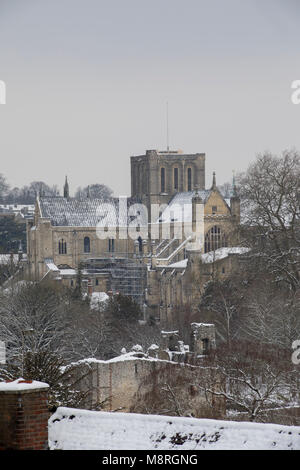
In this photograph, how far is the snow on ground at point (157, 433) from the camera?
15.2m

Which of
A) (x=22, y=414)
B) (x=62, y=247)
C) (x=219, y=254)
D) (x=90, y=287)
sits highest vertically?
(x=62, y=247)

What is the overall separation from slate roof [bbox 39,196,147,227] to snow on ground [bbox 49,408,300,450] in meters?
72.2

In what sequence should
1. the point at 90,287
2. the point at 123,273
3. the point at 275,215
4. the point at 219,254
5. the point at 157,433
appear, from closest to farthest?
1. the point at 157,433
2. the point at 275,215
3. the point at 219,254
4. the point at 90,287
5. the point at 123,273

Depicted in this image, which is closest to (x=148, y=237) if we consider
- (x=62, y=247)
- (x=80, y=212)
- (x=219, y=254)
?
(x=62, y=247)

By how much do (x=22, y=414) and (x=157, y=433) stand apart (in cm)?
225

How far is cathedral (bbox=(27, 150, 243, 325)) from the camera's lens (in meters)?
71.8

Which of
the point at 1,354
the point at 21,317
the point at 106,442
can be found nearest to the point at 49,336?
the point at 21,317

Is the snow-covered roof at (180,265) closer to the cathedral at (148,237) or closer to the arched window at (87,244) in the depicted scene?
the cathedral at (148,237)

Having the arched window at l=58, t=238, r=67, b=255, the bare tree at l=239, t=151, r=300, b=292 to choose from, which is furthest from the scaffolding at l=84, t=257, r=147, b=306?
the bare tree at l=239, t=151, r=300, b=292

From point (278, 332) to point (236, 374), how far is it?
1048 cm

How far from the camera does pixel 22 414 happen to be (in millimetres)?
A: 14633

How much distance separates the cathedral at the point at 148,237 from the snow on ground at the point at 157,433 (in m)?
47.0

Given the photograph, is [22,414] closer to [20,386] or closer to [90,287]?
[20,386]

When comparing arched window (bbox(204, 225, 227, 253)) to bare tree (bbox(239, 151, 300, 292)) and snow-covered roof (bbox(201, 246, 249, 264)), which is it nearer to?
snow-covered roof (bbox(201, 246, 249, 264))
